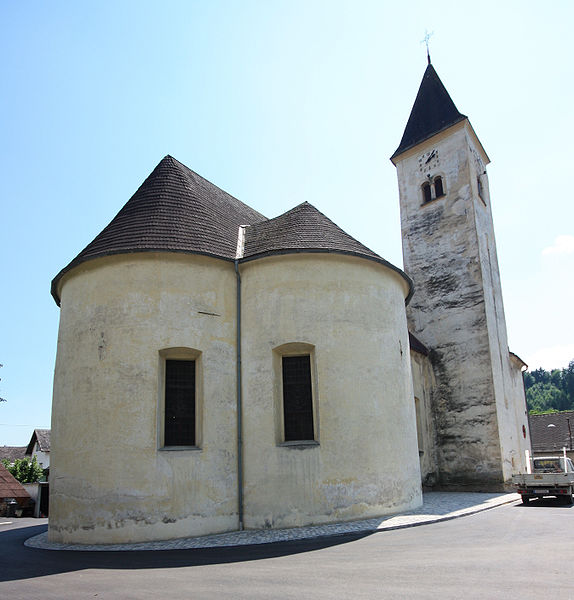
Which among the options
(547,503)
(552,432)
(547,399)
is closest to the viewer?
(547,503)

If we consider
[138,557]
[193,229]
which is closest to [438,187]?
[193,229]

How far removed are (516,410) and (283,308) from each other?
15.4 meters

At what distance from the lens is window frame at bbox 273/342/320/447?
12.7 meters

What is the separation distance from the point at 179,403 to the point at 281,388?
7.96ft

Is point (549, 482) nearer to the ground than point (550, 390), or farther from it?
nearer to the ground

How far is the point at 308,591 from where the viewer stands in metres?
6.16

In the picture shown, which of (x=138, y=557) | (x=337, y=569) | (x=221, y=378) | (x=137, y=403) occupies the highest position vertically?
(x=221, y=378)

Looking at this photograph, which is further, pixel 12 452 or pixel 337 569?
pixel 12 452

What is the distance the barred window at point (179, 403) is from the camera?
40.6ft

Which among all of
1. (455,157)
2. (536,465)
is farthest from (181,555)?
(455,157)

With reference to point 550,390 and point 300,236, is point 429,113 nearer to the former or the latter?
point 300,236

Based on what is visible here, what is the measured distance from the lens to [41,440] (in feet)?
158

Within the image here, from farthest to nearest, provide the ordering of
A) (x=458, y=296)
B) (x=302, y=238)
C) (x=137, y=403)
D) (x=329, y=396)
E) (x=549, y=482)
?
(x=458, y=296)
(x=549, y=482)
(x=302, y=238)
(x=329, y=396)
(x=137, y=403)

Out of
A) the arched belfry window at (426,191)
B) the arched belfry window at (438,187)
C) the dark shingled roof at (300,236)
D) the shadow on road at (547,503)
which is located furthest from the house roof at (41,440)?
the shadow on road at (547,503)
